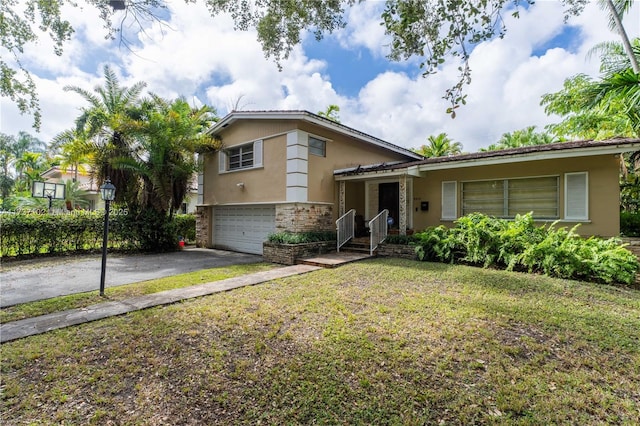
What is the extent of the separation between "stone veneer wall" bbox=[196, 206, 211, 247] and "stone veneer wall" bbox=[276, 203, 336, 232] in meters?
5.20

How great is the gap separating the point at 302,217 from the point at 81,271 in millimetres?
6761

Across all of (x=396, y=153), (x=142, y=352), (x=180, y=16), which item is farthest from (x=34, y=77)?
(x=396, y=153)

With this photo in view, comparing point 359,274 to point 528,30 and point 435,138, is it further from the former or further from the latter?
point 435,138

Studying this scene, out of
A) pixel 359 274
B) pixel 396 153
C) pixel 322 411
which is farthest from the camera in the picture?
pixel 396 153

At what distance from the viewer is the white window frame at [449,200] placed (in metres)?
11.2

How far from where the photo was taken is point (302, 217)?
10969 mm

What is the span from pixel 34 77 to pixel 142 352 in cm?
847

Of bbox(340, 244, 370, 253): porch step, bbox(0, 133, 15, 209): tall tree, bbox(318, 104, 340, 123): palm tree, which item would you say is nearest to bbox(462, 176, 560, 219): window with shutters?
bbox(340, 244, 370, 253): porch step

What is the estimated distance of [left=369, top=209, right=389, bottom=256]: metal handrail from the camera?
1027 centimetres

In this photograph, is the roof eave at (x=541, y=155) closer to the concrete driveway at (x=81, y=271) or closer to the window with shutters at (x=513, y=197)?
the window with shutters at (x=513, y=197)

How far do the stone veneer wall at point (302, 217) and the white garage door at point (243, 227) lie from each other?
81 centimetres

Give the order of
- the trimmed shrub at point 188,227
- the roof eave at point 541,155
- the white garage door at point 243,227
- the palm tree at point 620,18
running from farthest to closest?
the trimmed shrub at point 188,227
the white garage door at point 243,227
the palm tree at point 620,18
the roof eave at point 541,155

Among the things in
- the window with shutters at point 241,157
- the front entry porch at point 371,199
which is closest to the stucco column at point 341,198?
the front entry porch at point 371,199

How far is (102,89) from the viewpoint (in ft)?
41.7
